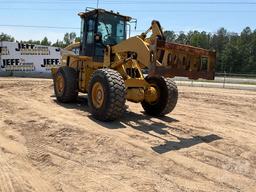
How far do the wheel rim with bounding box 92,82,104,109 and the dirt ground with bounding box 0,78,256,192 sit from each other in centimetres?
42

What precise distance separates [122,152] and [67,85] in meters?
5.53

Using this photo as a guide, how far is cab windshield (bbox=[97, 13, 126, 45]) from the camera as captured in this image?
40.8ft

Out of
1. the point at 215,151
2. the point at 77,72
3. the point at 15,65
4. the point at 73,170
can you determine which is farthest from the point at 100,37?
the point at 15,65

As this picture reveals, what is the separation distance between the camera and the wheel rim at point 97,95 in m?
10.2

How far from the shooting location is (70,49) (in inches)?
613

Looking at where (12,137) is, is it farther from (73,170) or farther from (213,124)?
(213,124)

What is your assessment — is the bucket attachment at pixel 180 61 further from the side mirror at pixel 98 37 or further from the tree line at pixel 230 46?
the tree line at pixel 230 46

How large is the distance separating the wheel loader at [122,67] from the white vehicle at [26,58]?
15.2 metres

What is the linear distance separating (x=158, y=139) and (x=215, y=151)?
1.23 m

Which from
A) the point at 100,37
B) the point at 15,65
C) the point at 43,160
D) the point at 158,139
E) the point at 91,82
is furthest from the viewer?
the point at 15,65

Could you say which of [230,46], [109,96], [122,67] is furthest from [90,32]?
[230,46]

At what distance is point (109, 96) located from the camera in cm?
975

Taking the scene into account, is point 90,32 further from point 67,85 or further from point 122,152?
point 122,152

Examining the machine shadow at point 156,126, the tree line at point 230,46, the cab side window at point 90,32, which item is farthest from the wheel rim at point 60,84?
the tree line at point 230,46
